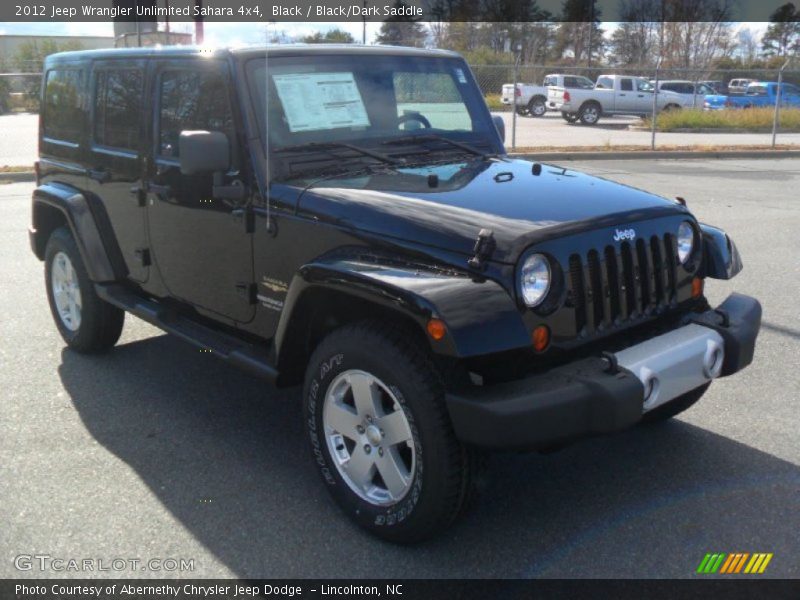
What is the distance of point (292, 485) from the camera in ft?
12.8

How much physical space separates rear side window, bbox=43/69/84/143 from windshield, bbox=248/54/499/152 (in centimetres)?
193

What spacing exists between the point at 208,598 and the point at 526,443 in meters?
1.27

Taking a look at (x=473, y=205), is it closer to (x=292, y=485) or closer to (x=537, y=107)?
(x=292, y=485)

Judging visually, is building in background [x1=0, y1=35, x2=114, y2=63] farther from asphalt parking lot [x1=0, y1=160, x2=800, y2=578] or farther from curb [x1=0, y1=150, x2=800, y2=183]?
asphalt parking lot [x1=0, y1=160, x2=800, y2=578]

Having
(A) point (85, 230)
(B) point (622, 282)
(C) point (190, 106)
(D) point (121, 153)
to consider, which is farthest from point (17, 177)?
(B) point (622, 282)

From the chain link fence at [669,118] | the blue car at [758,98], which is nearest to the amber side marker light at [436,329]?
the chain link fence at [669,118]

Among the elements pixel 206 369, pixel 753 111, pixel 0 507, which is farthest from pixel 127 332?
pixel 753 111

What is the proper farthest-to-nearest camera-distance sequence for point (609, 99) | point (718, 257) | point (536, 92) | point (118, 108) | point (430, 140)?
point (536, 92), point (609, 99), point (118, 108), point (430, 140), point (718, 257)

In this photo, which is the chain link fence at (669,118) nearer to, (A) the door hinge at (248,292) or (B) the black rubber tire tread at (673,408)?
(B) the black rubber tire tread at (673,408)

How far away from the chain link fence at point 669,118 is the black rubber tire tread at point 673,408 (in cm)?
1356

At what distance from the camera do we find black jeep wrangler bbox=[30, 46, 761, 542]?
10.1ft

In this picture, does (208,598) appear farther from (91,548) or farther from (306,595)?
(91,548)

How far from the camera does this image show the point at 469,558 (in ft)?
10.8

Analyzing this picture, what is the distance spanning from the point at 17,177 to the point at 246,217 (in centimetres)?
1308
